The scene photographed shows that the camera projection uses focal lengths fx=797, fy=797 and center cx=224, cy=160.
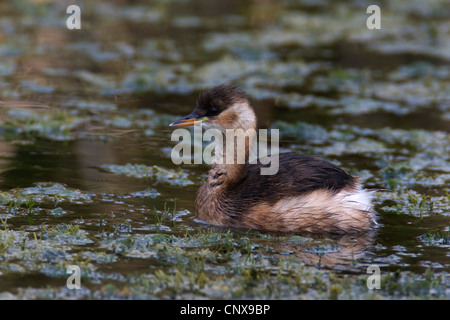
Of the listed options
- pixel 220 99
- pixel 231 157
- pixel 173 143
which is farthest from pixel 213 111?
pixel 173 143

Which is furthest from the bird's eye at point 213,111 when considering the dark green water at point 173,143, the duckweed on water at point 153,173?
the duckweed on water at point 153,173

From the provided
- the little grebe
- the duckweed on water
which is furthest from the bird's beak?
the duckweed on water

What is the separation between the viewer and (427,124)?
40.0 feet

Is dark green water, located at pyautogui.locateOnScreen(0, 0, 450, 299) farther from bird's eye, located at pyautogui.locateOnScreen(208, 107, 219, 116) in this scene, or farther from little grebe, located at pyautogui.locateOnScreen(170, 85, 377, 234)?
bird's eye, located at pyautogui.locateOnScreen(208, 107, 219, 116)

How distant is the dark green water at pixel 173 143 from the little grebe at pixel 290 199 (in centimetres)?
22

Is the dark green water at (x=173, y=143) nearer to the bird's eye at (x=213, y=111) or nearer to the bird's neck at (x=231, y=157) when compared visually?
the bird's neck at (x=231, y=157)

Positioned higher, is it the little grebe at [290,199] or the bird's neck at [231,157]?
the bird's neck at [231,157]

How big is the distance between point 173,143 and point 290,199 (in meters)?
3.40

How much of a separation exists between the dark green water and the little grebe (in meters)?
0.22

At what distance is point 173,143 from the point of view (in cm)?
1096

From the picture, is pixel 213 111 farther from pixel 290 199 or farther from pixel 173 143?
pixel 173 143

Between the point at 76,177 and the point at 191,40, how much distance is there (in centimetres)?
797

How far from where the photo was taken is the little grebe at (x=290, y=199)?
311 inches

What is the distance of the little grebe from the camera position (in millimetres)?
7906
